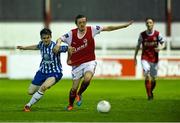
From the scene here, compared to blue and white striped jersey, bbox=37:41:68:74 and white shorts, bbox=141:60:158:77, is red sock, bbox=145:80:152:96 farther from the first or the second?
blue and white striped jersey, bbox=37:41:68:74

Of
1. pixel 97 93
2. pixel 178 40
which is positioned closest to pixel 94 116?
pixel 97 93

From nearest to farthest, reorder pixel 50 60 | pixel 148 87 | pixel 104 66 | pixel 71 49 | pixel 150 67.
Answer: pixel 71 49, pixel 50 60, pixel 148 87, pixel 150 67, pixel 104 66

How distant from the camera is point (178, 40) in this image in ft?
130

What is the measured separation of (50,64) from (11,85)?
1121 centimetres

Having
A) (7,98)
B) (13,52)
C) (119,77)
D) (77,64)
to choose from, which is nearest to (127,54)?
(119,77)

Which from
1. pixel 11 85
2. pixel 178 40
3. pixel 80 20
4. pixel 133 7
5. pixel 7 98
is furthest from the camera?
pixel 133 7

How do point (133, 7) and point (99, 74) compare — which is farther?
point (133, 7)

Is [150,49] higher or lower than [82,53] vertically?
lower

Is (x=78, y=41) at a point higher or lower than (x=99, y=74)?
higher

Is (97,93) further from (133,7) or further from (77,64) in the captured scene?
(133,7)

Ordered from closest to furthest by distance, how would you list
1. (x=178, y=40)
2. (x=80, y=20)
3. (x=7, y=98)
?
(x=80, y=20)
(x=7, y=98)
(x=178, y=40)

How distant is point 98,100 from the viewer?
72.0 feet

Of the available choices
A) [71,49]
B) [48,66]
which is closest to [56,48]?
[71,49]

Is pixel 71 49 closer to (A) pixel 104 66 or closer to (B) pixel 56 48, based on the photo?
(B) pixel 56 48
